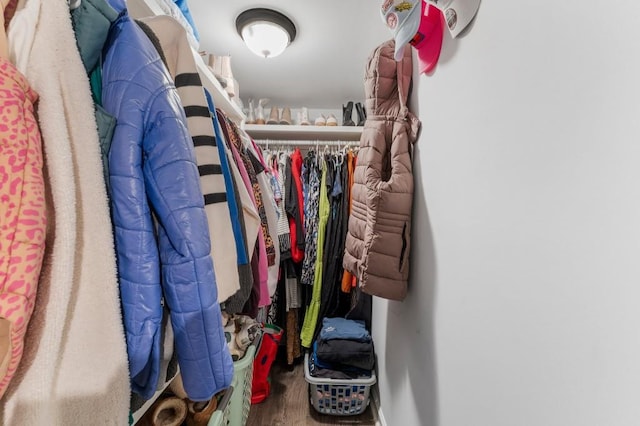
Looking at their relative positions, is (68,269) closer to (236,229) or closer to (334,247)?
(236,229)

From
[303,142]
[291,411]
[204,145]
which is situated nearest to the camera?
[204,145]

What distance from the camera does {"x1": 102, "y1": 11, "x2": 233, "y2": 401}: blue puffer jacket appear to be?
1.46 ft

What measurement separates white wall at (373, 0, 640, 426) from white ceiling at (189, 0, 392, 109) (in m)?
0.75

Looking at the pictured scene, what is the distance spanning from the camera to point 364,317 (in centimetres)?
182

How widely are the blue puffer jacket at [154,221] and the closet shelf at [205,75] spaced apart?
0.91ft

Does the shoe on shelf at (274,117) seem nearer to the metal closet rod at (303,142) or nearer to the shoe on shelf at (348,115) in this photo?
the metal closet rod at (303,142)

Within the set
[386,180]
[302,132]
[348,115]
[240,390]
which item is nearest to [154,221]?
[386,180]

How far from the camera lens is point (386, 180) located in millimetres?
1135

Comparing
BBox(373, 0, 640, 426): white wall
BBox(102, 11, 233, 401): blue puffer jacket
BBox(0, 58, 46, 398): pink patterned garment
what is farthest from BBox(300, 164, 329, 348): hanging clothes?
BBox(0, 58, 46, 398): pink patterned garment

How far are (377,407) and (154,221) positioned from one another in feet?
5.25

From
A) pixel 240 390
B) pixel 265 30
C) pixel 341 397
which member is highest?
pixel 265 30

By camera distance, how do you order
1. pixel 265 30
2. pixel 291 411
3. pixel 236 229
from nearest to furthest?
pixel 236 229 < pixel 265 30 < pixel 291 411

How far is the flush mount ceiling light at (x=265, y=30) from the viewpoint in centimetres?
137

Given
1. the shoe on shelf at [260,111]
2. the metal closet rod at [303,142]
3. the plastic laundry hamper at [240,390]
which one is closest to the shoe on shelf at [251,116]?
the shoe on shelf at [260,111]
